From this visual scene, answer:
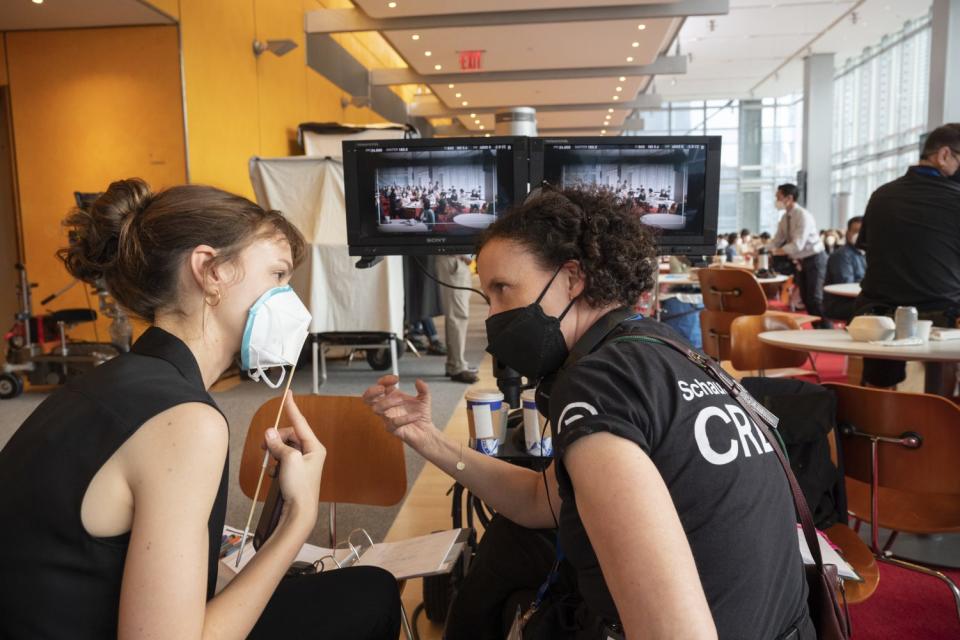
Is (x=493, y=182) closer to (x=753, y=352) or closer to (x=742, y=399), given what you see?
(x=742, y=399)

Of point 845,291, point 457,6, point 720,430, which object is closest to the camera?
point 720,430

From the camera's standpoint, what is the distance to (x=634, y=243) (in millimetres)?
1146

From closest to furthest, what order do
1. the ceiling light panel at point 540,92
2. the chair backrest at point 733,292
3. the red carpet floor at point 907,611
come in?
the red carpet floor at point 907,611 < the chair backrest at point 733,292 < the ceiling light panel at point 540,92

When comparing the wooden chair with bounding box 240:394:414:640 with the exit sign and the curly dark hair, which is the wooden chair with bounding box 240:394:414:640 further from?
the exit sign

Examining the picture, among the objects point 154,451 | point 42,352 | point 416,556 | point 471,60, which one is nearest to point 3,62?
point 42,352

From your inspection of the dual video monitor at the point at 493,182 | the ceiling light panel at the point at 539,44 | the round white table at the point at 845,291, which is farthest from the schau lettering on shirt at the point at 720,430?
the ceiling light panel at the point at 539,44

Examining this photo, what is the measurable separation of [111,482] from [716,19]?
1292 centimetres

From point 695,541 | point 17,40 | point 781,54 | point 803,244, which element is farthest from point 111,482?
point 781,54

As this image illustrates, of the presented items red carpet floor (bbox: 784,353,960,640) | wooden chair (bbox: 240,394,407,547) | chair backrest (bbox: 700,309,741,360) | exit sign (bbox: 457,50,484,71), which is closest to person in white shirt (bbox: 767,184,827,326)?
chair backrest (bbox: 700,309,741,360)

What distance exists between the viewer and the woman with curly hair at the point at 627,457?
0.78m

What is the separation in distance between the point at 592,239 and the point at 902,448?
4.07 feet

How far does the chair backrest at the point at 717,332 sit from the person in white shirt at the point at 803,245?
3.39m

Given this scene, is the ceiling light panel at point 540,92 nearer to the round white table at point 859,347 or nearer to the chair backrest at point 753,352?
the chair backrest at point 753,352

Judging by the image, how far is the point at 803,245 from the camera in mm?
7793
